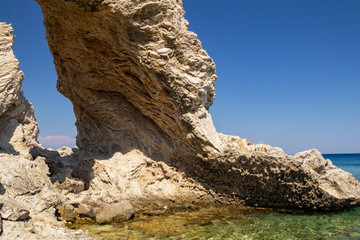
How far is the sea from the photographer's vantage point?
22.2ft

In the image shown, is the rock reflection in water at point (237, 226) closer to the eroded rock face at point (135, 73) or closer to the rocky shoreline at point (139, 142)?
the rocky shoreline at point (139, 142)

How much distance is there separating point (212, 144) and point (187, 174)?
167cm

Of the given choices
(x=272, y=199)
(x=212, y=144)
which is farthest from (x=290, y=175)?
(x=212, y=144)

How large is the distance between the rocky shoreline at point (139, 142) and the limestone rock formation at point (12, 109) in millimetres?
40

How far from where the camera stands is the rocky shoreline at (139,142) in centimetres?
775

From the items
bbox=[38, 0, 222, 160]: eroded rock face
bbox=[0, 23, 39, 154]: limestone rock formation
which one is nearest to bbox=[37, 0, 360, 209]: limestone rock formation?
bbox=[38, 0, 222, 160]: eroded rock face

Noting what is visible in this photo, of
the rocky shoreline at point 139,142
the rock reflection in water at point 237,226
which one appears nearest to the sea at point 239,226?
the rock reflection in water at point 237,226

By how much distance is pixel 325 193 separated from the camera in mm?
8523

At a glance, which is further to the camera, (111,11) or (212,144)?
(212,144)

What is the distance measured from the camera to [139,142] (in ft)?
33.6

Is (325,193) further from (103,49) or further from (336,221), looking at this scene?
(103,49)

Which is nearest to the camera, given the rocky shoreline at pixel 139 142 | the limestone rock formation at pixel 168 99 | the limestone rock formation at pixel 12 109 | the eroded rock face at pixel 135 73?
the rocky shoreline at pixel 139 142

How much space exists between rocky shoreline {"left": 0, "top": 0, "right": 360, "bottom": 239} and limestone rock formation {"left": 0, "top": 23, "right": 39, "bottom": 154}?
0.04 m

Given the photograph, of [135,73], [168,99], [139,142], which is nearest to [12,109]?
[139,142]
